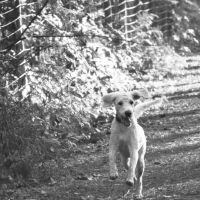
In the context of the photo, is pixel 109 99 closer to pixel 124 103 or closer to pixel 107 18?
pixel 124 103

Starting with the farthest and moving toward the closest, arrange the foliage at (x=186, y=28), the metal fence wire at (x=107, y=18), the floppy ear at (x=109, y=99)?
1. the foliage at (x=186, y=28)
2. the metal fence wire at (x=107, y=18)
3. the floppy ear at (x=109, y=99)

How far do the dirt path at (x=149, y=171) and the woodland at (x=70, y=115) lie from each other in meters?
0.01

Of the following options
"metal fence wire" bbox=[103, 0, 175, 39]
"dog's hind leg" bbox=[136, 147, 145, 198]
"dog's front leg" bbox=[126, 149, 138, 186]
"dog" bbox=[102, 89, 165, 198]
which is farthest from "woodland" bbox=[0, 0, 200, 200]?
"metal fence wire" bbox=[103, 0, 175, 39]

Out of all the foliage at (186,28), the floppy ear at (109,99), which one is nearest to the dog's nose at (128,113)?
the floppy ear at (109,99)

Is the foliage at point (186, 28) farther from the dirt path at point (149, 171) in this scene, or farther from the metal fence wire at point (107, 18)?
the dirt path at point (149, 171)

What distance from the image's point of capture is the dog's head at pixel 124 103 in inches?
284

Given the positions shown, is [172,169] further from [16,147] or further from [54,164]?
[16,147]

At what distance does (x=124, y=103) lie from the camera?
292 inches

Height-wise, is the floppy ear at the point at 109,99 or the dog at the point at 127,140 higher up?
the floppy ear at the point at 109,99

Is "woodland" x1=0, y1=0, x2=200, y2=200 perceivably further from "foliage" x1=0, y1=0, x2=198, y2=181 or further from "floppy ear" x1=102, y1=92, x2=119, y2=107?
"floppy ear" x1=102, y1=92, x2=119, y2=107

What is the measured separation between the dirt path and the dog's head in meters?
0.97

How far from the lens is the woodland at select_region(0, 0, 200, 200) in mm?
7887

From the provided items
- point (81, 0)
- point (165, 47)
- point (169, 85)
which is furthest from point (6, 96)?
point (165, 47)

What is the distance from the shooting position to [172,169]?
29.3 feet
